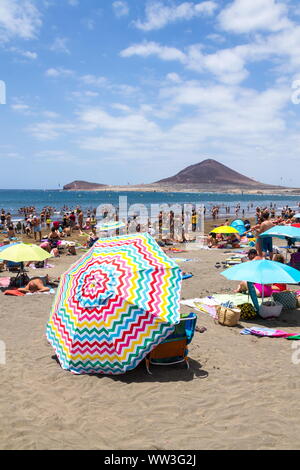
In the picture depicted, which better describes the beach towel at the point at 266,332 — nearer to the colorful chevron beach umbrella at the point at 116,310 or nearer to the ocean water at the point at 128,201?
the colorful chevron beach umbrella at the point at 116,310

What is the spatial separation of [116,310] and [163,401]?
3.80 feet

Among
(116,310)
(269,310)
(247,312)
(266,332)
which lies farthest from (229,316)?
(116,310)

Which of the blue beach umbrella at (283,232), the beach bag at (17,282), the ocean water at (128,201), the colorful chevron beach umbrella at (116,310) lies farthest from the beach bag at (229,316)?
the ocean water at (128,201)

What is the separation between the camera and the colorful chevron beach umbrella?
14.3 feet

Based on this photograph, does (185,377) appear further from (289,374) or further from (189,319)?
(289,374)

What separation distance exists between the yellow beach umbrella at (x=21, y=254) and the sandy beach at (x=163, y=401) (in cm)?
300

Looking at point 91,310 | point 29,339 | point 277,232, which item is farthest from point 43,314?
point 277,232

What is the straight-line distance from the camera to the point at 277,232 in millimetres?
9508

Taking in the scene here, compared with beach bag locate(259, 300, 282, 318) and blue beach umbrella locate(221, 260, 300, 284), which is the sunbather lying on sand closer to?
blue beach umbrella locate(221, 260, 300, 284)

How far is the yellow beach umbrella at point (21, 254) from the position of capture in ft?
28.8

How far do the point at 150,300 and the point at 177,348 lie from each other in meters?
0.94

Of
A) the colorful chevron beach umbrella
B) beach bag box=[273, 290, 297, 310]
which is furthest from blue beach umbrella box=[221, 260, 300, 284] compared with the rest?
the colorful chevron beach umbrella

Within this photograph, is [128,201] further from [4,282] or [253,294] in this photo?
[253,294]
